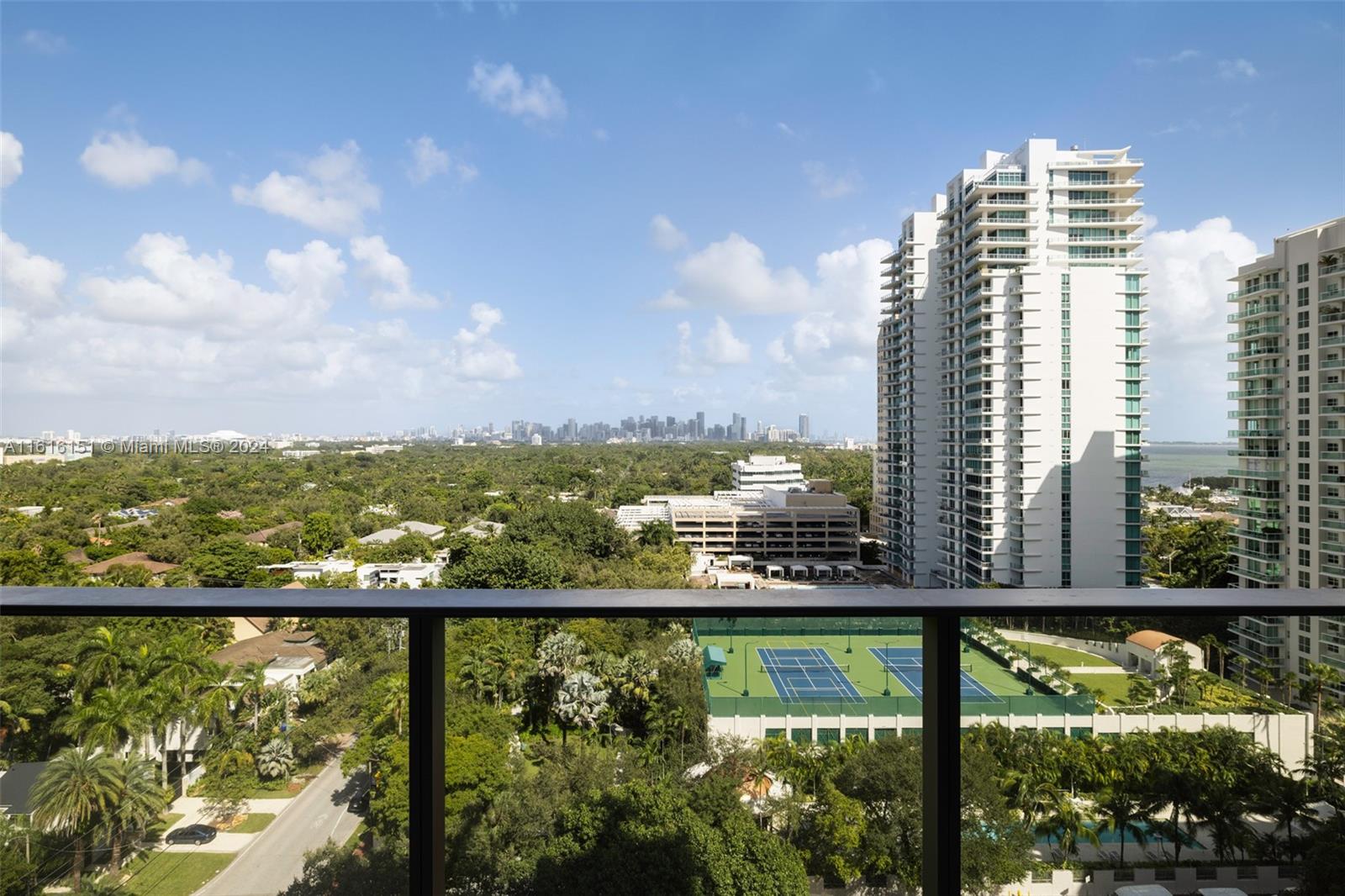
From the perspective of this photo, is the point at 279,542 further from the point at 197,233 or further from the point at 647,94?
the point at 647,94

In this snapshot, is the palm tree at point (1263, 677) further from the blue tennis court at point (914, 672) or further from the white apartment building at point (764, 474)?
the white apartment building at point (764, 474)

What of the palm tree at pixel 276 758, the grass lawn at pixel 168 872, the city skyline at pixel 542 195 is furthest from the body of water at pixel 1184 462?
the grass lawn at pixel 168 872

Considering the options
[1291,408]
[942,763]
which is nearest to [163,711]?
[942,763]

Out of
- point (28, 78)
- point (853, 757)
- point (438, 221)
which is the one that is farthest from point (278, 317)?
point (853, 757)

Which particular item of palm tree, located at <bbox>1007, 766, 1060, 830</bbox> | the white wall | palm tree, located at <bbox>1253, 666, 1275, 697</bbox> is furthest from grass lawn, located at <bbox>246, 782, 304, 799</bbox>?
palm tree, located at <bbox>1253, 666, 1275, 697</bbox>

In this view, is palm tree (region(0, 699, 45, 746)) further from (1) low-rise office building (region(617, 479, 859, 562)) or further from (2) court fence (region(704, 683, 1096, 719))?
(1) low-rise office building (region(617, 479, 859, 562))

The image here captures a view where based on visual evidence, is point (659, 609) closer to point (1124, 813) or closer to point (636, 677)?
point (636, 677)
